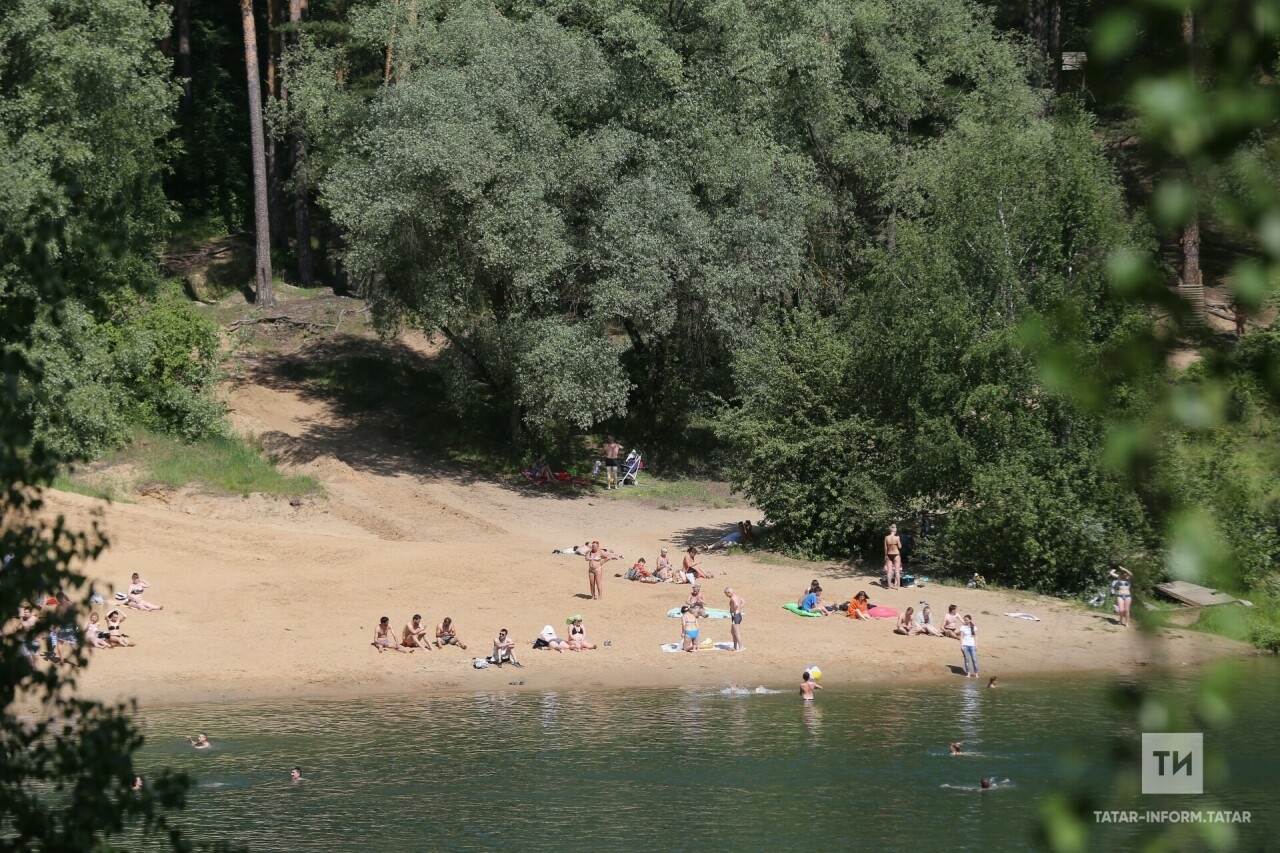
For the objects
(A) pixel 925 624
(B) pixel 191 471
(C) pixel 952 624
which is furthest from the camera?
(B) pixel 191 471

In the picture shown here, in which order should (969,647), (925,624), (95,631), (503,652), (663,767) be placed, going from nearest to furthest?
(663,767)
(95,631)
(969,647)
(503,652)
(925,624)

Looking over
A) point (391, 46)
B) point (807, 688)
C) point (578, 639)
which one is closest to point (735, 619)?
point (807, 688)

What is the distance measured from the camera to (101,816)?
22.5 ft

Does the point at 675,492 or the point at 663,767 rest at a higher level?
the point at 675,492

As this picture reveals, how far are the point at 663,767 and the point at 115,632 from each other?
12130 millimetres

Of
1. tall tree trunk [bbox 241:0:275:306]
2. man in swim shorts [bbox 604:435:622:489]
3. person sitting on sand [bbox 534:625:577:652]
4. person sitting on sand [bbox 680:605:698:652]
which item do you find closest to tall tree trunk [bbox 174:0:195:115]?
tall tree trunk [bbox 241:0:275:306]

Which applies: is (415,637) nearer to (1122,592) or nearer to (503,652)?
(503,652)

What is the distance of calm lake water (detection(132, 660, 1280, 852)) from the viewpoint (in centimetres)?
2034

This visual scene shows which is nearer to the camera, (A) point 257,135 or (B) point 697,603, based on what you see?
(B) point 697,603

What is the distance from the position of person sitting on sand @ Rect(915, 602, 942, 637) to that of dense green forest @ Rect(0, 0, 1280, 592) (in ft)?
8.78

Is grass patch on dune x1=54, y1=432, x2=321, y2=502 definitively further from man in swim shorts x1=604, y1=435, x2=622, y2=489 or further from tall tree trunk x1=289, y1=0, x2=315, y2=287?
tall tree trunk x1=289, y1=0, x2=315, y2=287

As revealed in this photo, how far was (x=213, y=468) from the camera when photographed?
36906 mm

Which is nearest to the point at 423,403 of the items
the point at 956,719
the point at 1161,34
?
the point at 956,719

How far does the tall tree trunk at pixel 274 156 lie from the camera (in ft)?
167
